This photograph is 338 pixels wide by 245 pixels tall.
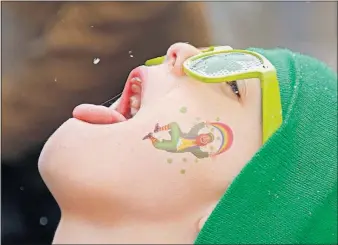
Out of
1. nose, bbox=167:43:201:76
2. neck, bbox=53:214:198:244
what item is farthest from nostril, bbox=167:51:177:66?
neck, bbox=53:214:198:244

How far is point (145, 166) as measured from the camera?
Answer: 42 centimetres

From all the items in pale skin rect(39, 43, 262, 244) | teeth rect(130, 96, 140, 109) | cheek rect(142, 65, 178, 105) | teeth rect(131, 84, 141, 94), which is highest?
cheek rect(142, 65, 178, 105)

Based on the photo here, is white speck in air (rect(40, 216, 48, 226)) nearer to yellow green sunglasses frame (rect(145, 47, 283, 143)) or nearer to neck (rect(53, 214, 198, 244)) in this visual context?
neck (rect(53, 214, 198, 244))

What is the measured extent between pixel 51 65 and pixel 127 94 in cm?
6

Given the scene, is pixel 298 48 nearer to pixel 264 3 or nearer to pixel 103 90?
pixel 264 3

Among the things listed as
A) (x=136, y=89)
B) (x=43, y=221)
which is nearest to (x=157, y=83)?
(x=136, y=89)

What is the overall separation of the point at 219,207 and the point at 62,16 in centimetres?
19

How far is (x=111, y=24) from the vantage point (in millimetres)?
486

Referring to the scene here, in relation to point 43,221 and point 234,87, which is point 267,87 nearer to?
point 234,87

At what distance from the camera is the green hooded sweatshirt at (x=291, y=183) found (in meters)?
0.44

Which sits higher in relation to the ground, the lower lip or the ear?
the lower lip

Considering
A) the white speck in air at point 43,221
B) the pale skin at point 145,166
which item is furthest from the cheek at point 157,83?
the white speck in air at point 43,221

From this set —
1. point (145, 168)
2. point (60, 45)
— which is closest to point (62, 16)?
point (60, 45)

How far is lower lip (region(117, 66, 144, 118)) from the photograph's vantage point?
0.44 metres
